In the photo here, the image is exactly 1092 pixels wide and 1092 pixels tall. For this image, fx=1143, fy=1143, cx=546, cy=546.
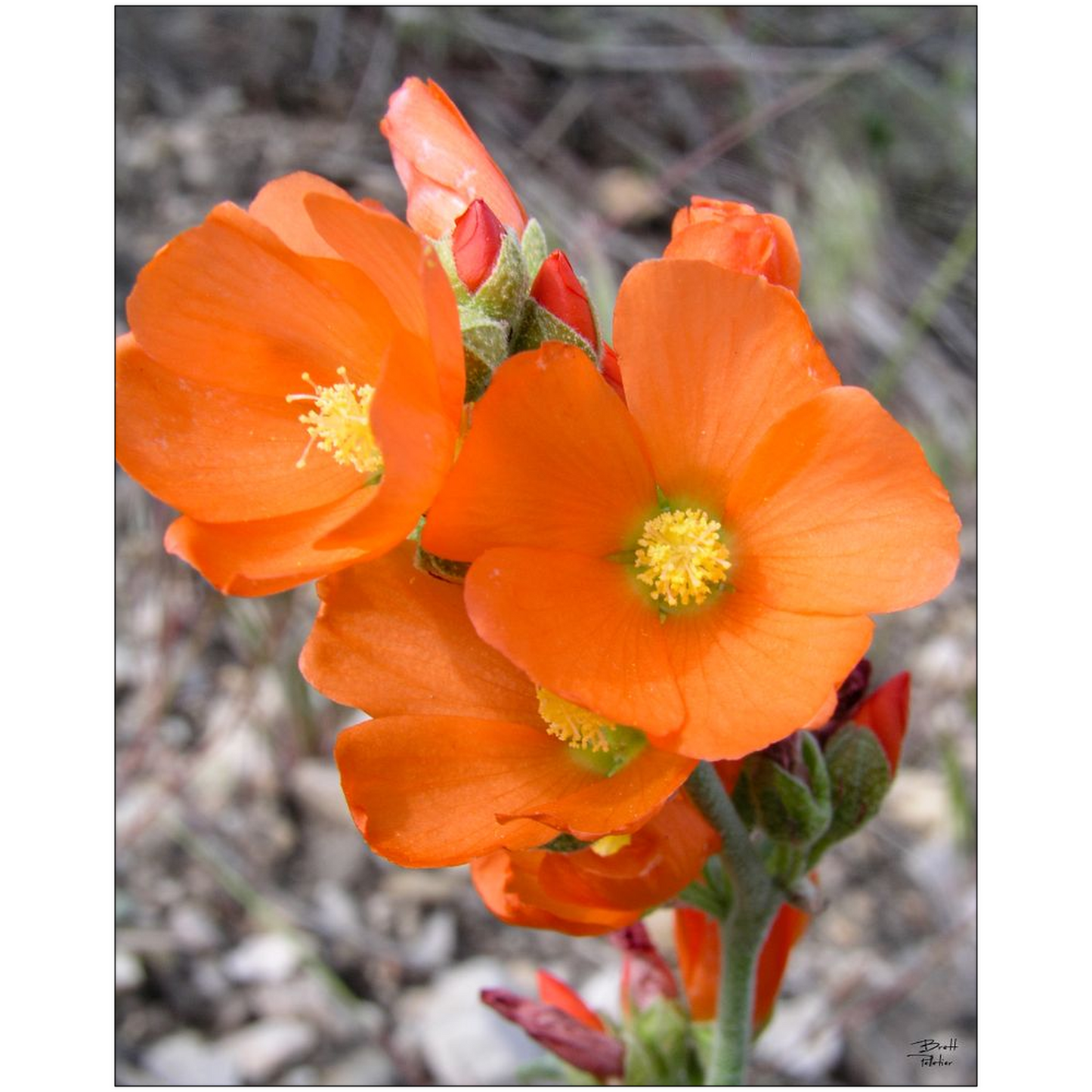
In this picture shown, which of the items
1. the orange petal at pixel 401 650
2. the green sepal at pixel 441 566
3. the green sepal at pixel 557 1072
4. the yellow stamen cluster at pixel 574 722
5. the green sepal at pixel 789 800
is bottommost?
Answer: the green sepal at pixel 557 1072

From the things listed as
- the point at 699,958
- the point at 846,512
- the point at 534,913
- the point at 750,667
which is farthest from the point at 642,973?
the point at 846,512

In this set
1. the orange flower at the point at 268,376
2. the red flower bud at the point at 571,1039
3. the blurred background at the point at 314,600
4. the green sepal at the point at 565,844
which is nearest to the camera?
the orange flower at the point at 268,376

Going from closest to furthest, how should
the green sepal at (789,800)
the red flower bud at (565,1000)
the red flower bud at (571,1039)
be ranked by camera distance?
the green sepal at (789,800) < the red flower bud at (571,1039) < the red flower bud at (565,1000)

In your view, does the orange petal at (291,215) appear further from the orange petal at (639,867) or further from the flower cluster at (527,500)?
the orange petal at (639,867)

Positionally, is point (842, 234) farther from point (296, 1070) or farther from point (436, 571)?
point (296, 1070)
